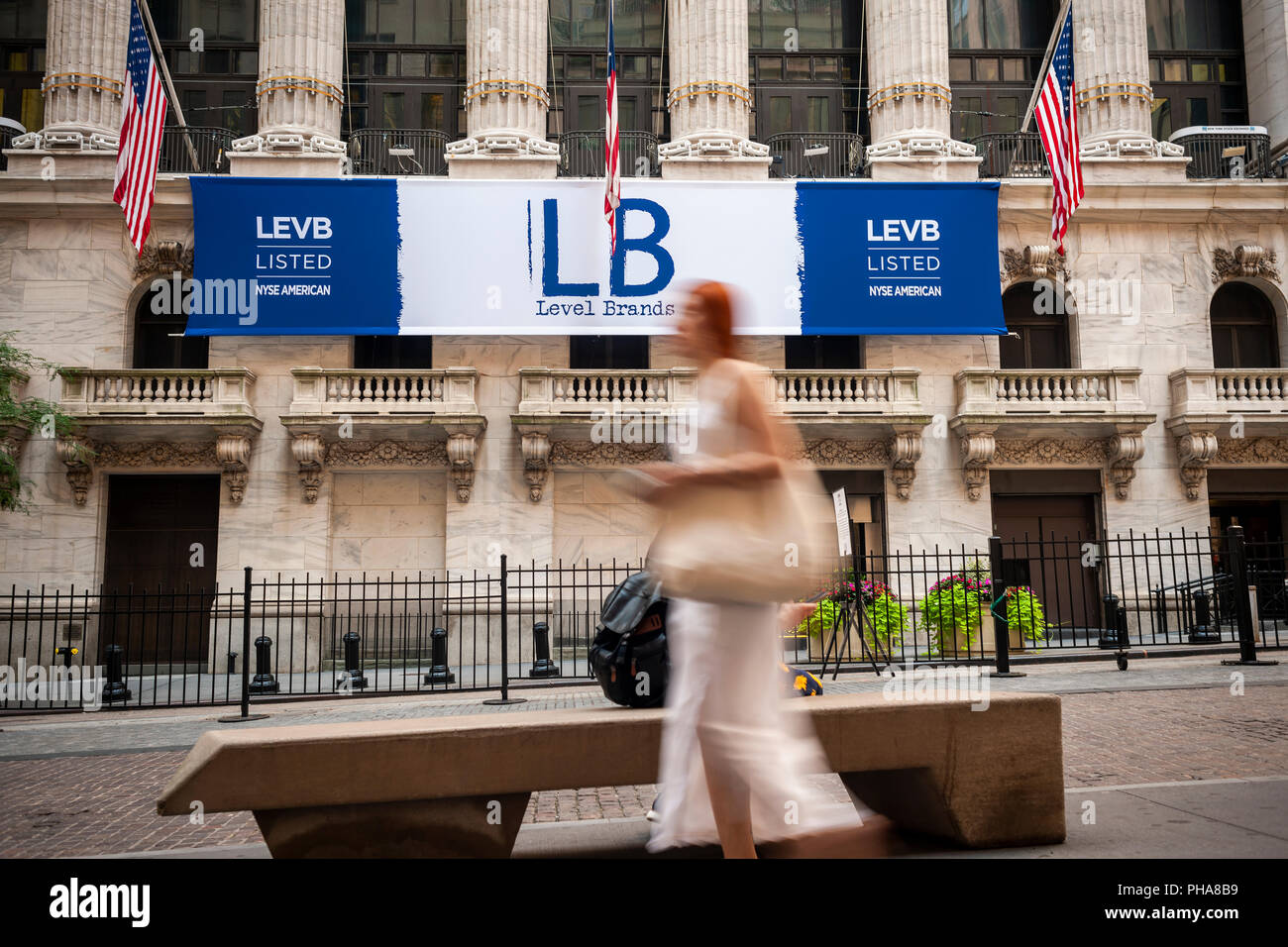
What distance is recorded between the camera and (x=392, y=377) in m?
20.1

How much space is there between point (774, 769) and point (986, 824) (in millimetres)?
1636

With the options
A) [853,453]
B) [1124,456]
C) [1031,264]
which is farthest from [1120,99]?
[853,453]

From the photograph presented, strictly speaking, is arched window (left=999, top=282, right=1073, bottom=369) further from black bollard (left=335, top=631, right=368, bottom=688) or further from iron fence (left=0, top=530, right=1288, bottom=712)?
black bollard (left=335, top=631, right=368, bottom=688)

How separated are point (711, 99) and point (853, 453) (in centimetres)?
902

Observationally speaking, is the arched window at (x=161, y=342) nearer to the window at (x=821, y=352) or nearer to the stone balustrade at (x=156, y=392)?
the stone balustrade at (x=156, y=392)

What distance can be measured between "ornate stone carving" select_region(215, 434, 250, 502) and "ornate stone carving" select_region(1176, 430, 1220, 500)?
20.9 metres

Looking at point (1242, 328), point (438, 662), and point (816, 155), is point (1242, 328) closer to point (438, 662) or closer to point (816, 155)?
point (816, 155)

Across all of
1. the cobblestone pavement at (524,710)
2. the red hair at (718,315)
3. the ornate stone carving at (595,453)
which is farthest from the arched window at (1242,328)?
the red hair at (718,315)

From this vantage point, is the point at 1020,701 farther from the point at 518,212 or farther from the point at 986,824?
the point at 518,212

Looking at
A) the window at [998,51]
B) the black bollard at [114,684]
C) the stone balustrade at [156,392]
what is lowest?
the black bollard at [114,684]

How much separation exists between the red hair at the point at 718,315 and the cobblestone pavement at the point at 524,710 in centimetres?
334

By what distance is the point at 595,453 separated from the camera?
20.5m

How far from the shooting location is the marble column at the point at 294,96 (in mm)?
20766

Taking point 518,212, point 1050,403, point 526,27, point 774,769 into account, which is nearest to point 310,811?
point 774,769
